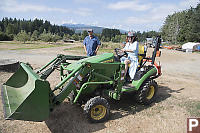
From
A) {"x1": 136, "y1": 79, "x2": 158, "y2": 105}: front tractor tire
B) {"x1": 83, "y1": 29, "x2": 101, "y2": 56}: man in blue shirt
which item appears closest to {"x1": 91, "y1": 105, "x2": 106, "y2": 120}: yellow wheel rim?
{"x1": 136, "y1": 79, "x2": 158, "y2": 105}: front tractor tire

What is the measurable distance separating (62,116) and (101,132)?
1092 mm

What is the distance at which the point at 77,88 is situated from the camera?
13.2 feet

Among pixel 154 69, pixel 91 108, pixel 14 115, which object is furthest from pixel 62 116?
pixel 154 69

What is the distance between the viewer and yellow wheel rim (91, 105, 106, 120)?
3.82m

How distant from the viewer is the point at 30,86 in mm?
3613

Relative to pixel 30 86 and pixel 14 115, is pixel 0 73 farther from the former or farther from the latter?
pixel 14 115

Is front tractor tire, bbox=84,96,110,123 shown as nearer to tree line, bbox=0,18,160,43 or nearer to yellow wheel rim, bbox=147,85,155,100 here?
yellow wheel rim, bbox=147,85,155,100

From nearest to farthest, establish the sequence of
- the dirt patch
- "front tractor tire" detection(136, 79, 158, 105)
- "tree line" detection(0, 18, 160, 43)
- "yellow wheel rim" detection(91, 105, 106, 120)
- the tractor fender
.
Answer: the dirt patch → "yellow wheel rim" detection(91, 105, 106, 120) → the tractor fender → "front tractor tire" detection(136, 79, 158, 105) → "tree line" detection(0, 18, 160, 43)

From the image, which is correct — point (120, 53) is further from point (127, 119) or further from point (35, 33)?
point (35, 33)

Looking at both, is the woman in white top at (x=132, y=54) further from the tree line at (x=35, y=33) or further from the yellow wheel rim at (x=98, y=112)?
the tree line at (x=35, y=33)

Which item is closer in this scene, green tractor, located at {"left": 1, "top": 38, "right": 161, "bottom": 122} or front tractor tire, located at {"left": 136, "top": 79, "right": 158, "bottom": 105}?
green tractor, located at {"left": 1, "top": 38, "right": 161, "bottom": 122}

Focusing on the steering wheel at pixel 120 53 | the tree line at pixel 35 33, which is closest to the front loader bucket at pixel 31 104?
the steering wheel at pixel 120 53

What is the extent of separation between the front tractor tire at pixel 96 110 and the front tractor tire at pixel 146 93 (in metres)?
1.30

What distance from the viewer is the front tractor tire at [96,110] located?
3.69m
